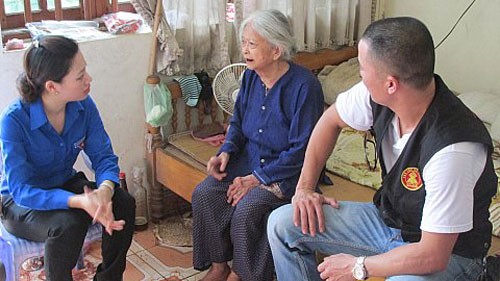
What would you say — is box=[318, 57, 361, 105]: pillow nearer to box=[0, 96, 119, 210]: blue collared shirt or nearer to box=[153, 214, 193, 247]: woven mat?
box=[153, 214, 193, 247]: woven mat

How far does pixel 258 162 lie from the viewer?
2.45m

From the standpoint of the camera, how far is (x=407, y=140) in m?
1.69

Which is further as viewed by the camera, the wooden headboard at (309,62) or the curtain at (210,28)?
the wooden headboard at (309,62)

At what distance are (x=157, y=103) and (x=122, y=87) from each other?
0.60 ft

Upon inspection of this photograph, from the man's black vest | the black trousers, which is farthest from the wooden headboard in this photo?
the man's black vest

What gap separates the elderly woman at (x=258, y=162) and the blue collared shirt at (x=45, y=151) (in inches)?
17.0

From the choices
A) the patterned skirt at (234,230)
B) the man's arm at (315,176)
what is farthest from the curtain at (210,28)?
the man's arm at (315,176)

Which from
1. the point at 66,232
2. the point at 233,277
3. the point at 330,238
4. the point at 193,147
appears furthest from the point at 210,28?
the point at 330,238

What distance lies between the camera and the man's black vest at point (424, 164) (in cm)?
156

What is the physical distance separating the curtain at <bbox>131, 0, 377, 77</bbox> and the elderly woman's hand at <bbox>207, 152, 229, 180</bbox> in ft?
2.07

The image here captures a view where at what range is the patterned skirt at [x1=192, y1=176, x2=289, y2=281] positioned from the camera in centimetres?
229

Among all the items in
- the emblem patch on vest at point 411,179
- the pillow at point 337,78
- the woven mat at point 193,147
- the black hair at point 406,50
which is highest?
the black hair at point 406,50

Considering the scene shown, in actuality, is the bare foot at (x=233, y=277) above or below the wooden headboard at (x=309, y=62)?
below

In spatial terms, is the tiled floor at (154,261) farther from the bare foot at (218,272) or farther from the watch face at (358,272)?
the watch face at (358,272)
